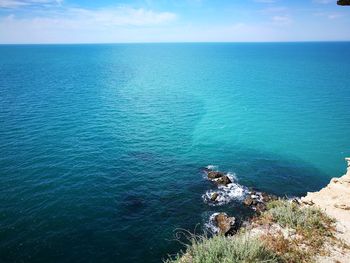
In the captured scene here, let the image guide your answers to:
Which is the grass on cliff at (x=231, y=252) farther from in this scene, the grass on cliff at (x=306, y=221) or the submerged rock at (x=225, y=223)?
the submerged rock at (x=225, y=223)

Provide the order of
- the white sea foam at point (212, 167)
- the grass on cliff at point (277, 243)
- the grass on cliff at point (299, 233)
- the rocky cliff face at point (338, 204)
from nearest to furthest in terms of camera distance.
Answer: the grass on cliff at point (277, 243), the grass on cliff at point (299, 233), the rocky cliff face at point (338, 204), the white sea foam at point (212, 167)

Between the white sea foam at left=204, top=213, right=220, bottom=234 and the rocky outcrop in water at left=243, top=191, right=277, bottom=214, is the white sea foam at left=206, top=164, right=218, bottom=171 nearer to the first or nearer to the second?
the rocky outcrop in water at left=243, top=191, right=277, bottom=214

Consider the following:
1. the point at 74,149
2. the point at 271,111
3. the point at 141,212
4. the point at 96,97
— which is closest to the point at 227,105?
the point at 271,111

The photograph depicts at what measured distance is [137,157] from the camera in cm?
4638

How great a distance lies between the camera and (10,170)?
39719mm

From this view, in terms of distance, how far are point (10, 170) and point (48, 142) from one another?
10.8m

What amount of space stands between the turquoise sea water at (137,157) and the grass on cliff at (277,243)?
12.7 meters

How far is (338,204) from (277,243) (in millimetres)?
13099

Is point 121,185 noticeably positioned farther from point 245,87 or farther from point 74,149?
point 245,87

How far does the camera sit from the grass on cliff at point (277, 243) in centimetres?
1309

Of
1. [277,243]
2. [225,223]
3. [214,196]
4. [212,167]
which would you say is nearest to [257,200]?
[214,196]

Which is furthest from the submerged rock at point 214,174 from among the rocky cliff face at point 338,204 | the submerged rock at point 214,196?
the rocky cliff face at point 338,204

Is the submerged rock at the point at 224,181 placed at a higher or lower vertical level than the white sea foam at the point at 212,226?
higher

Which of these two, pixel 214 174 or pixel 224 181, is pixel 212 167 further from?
pixel 224 181
